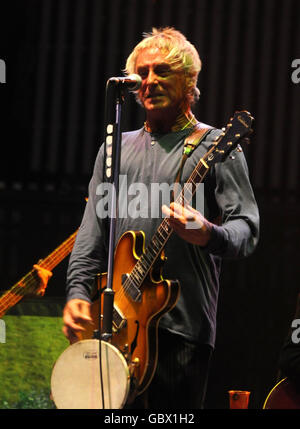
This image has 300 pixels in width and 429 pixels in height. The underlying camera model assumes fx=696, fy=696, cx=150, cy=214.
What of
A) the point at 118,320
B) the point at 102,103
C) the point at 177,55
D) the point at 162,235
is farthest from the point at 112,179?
the point at 102,103

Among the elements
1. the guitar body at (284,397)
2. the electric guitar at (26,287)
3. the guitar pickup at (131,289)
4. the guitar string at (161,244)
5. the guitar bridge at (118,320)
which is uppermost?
the guitar string at (161,244)

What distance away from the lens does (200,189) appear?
2457 millimetres

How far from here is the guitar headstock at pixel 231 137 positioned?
2383 mm

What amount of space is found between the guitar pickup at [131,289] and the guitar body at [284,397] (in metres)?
1.06

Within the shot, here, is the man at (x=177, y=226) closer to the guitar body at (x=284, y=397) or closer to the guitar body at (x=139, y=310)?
the guitar body at (x=139, y=310)

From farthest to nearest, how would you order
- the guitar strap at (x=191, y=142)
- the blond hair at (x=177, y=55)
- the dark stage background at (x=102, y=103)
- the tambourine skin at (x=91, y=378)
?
the dark stage background at (x=102, y=103)
the blond hair at (x=177, y=55)
the guitar strap at (x=191, y=142)
the tambourine skin at (x=91, y=378)

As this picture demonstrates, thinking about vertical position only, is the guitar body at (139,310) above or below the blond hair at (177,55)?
below

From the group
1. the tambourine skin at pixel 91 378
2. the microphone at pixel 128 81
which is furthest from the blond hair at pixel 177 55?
the tambourine skin at pixel 91 378

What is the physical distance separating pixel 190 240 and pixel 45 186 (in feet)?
8.45

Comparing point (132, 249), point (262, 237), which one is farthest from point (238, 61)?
point (132, 249)

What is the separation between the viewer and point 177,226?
217 cm

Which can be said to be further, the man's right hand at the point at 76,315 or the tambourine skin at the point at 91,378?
the man's right hand at the point at 76,315

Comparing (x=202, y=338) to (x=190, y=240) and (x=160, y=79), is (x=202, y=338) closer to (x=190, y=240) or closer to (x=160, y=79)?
(x=190, y=240)

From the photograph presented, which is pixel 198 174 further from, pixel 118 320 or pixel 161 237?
pixel 118 320
